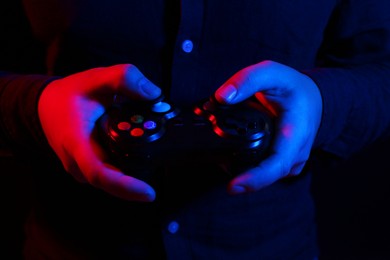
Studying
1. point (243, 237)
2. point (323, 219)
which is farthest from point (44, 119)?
point (323, 219)

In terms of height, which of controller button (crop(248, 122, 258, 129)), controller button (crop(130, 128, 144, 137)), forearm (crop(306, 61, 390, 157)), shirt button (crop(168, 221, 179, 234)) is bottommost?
shirt button (crop(168, 221, 179, 234))

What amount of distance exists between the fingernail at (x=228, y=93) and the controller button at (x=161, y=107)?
6cm

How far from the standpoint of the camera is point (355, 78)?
1.55 ft

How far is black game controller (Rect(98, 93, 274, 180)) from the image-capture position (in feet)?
1.10

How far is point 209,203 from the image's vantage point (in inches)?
19.1

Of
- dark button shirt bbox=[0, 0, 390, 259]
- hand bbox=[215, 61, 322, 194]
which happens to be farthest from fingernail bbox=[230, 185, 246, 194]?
dark button shirt bbox=[0, 0, 390, 259]

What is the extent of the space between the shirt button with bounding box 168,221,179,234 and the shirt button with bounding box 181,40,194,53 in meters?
0.19

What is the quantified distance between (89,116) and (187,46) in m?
0.14

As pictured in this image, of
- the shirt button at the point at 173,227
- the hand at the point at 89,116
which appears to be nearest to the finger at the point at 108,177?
the hand at the point at 89,116

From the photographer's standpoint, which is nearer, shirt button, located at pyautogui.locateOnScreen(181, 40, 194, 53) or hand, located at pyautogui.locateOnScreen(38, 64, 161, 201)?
hand, located at pyautogui.locateOnScreen(38, 64, 161, 201)

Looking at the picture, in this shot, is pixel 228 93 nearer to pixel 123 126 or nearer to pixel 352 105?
pixel 123 126

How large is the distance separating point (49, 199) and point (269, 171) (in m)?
0.29

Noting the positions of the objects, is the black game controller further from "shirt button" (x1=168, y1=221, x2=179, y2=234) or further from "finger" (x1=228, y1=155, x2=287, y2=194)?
"shirt button" (x1=168, y1=221, x2=179, y2=234)

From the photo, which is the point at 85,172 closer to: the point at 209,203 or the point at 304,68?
the point at 209,203
